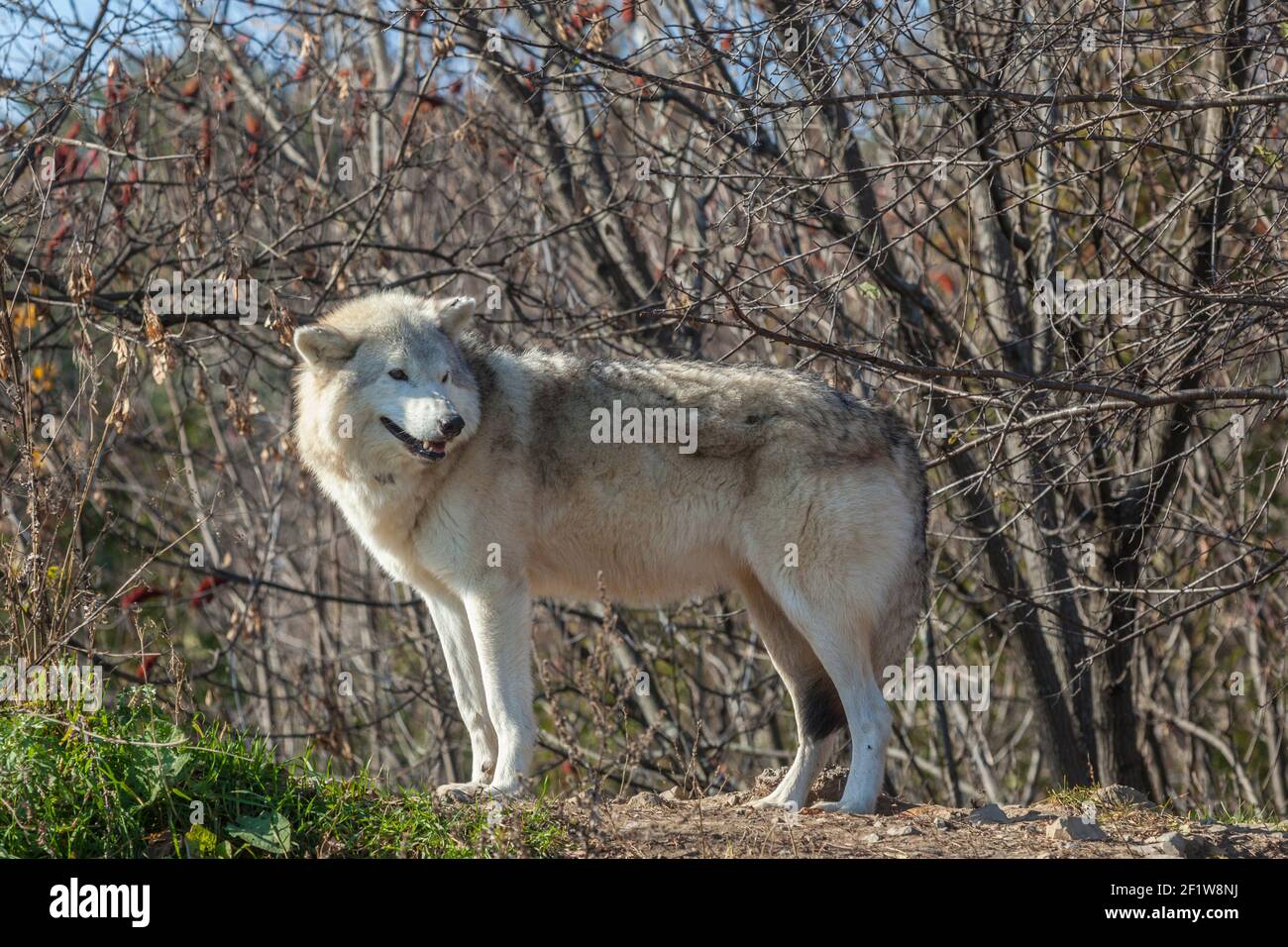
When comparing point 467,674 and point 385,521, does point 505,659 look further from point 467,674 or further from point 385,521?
point 385,521

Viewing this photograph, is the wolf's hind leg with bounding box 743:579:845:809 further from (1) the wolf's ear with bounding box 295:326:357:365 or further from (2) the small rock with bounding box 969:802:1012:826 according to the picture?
(1) the wolf's ear with bounding box 295:326:357:365

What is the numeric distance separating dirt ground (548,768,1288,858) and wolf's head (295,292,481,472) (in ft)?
6.74

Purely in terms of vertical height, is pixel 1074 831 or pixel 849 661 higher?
pixel 849 661

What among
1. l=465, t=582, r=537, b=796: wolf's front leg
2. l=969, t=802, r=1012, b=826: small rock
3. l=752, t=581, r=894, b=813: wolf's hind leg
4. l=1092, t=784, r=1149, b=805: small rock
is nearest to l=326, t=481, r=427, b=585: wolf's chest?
l=465, t=582, r=537, b=796: wolf's front leg

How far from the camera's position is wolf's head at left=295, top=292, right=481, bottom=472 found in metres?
6.50

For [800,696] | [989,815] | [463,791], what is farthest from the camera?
[800,696]

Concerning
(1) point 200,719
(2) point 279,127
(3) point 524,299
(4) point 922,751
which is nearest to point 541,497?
(1) point 200,719

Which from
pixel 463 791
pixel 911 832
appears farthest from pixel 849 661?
pixel 463 791

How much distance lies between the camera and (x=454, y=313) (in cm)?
702

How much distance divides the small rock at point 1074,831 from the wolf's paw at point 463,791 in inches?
102

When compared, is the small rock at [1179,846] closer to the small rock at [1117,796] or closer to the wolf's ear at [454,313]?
the small rock at [1117,796]

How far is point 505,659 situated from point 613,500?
1.02 m
